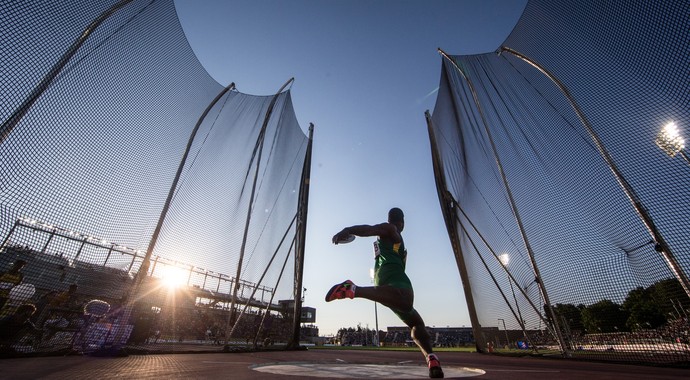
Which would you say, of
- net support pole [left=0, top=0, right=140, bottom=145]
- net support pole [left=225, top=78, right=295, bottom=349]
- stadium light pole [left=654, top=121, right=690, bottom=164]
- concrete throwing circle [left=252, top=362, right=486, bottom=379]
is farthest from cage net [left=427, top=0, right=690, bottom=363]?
net support pole [left=0, top=0, right=140, bottom=145]

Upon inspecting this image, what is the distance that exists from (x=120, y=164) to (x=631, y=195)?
1022 centimetres

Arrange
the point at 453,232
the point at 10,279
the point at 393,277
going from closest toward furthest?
the point at 393,277, the point at 10,279, the point at 453,232

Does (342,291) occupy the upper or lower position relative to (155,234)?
lower

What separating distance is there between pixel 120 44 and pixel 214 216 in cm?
453

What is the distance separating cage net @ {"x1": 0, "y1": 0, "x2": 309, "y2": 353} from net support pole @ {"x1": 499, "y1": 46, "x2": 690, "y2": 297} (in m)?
8.30

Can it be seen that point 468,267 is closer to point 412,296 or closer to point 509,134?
point 509,134

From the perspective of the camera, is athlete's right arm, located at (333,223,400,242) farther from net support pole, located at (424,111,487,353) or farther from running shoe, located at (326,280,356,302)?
net support pole, located at (424,111,487,353)

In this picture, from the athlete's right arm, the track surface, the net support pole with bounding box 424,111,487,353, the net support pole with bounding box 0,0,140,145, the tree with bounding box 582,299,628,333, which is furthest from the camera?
the net support pole with bounding box 424,111,487,353

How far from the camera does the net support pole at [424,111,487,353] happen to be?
9.00 meters

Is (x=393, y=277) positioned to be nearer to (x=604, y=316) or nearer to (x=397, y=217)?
(x=397, y=217)

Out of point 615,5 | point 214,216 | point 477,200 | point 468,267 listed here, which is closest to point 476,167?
point 477,200

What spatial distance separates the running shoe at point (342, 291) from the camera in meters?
2.93

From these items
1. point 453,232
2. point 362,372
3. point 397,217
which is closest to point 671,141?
point 397,217

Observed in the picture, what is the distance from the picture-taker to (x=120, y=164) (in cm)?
582
